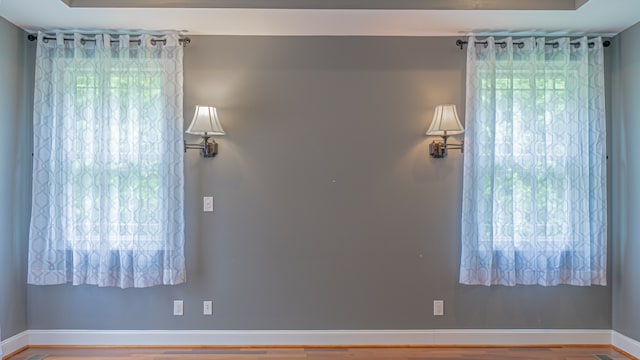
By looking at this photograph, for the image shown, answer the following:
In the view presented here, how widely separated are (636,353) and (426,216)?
1.86 metres

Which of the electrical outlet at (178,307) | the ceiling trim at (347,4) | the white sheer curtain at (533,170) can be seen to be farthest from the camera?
the electrical outlet at (178,307)

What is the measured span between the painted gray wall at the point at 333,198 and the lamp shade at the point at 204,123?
0.59 feet

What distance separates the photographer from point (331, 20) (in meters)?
3.06

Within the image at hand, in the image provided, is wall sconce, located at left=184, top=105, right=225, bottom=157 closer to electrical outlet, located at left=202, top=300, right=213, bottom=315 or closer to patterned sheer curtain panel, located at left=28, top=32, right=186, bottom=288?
patterned sheer curtain panel, located at left=28, top=32, right=186, bottom=288

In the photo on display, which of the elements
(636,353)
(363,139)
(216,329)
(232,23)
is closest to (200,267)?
(216,329)

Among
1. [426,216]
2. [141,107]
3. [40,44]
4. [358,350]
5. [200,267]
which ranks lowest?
[358,350]

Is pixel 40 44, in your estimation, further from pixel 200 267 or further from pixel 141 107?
pixel 200 267

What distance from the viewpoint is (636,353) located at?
10.3ft

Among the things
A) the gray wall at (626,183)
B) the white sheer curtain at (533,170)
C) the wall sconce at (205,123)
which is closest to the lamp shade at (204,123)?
the wall sconce at (205,123)

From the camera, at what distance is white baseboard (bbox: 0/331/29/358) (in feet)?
10.2

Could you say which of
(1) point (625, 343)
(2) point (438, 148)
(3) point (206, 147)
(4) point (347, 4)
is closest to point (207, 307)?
(3) point (206, 147)

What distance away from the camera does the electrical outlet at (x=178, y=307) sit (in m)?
3.35

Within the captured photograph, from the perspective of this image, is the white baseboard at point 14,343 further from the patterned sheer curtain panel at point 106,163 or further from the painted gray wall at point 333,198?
the painted gray wall at point 333,198

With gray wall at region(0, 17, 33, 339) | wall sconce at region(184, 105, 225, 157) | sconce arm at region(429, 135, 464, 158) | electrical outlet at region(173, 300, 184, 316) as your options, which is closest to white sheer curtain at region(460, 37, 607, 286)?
sconce arm at region(429, 135, 464, 158)
